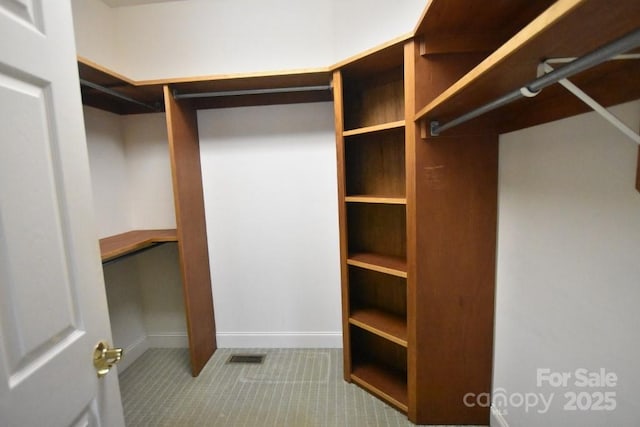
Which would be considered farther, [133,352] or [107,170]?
[133,352]

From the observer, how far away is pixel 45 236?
1.99 ft

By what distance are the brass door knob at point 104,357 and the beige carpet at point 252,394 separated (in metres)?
1.09

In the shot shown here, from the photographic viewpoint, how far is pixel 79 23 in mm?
1694

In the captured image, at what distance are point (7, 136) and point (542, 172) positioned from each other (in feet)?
5.20

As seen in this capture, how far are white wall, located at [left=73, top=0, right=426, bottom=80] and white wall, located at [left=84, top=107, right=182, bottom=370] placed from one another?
1.49ft

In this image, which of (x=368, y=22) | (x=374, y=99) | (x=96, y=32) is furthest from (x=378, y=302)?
(x=96, y=32)

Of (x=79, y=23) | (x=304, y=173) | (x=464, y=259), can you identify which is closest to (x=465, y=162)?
(x=464, y=259)


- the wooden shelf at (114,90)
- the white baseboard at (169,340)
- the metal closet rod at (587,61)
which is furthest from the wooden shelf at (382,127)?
the white baseboard at (169,340)

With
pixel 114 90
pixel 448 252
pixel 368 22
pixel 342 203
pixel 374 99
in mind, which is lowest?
pixel 448 252

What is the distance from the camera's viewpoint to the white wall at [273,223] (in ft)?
6.57

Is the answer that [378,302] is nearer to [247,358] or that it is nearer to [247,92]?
[247,358]

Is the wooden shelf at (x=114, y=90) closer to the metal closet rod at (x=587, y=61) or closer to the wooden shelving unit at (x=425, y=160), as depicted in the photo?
the wooden shelving unit at (x=425, y=160)

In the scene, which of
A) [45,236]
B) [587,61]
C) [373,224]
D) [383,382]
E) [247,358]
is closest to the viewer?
[587,61]

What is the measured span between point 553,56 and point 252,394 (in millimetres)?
2151
